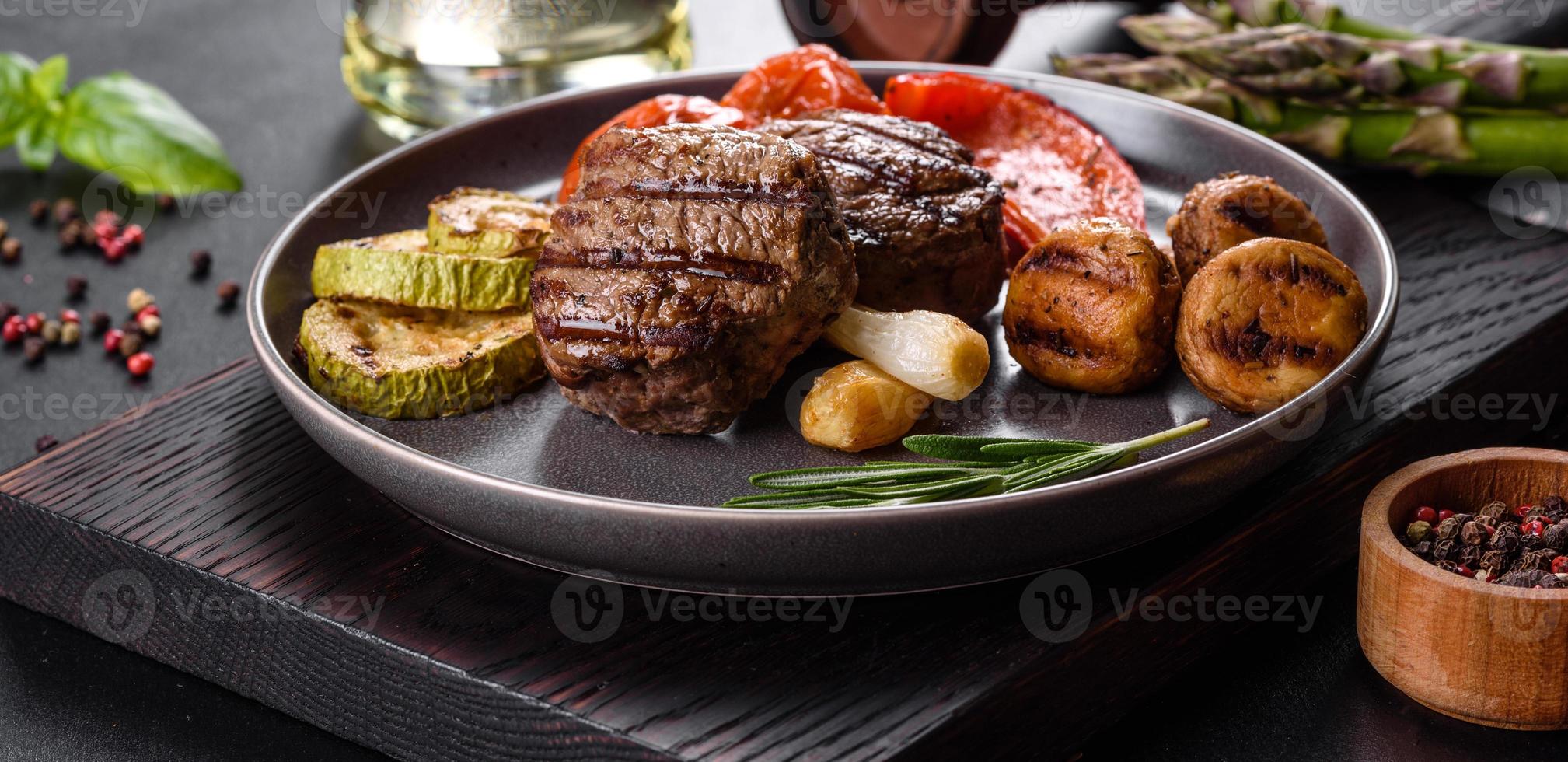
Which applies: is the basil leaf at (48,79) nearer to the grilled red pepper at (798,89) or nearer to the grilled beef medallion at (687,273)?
the grilled red pepper at (798,89)

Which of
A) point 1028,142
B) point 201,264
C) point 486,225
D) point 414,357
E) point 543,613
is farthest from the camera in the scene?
point 201,264

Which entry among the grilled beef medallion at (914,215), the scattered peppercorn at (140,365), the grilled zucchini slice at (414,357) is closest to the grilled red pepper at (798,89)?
the grilled beef medallion at (914,215)

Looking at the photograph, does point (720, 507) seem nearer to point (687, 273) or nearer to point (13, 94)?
point (687, 273)

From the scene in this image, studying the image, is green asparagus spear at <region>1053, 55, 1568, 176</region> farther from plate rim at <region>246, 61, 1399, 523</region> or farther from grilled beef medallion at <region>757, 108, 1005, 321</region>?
grilled beef medallion at <region>757, 108, 1005, 321</region>

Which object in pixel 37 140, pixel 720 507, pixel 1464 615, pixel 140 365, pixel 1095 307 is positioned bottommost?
pixel 140 365

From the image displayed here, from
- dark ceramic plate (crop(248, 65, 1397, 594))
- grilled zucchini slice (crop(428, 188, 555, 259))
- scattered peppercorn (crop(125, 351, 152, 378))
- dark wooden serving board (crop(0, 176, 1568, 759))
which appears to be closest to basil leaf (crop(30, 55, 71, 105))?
scattered peppercorn (crop(125, 351, 152, 378))

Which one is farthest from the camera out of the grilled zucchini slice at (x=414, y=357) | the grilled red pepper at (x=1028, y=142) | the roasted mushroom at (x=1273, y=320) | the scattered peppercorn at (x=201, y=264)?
the scattered peppercorn at (x=201, y=264)

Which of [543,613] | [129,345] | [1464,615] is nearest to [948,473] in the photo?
[543,613]

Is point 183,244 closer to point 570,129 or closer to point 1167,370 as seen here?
point 570,129
